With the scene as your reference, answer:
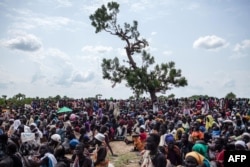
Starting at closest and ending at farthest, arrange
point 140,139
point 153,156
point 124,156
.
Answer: point 153,156
point 124,156
point 140,139

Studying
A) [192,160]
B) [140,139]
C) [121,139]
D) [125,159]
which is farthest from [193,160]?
[121,139]

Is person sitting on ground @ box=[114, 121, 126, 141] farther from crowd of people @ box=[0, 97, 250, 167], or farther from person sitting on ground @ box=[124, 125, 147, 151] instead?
person sitting on ground @ box=[124, 125, 147, 151]

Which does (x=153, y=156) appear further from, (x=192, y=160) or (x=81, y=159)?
(x=81, y=159)

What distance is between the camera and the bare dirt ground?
12836mm

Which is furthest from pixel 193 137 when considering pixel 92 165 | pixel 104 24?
pixel 104 24

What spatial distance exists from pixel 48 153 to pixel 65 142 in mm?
5812

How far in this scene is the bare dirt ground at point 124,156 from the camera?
12.8 metres

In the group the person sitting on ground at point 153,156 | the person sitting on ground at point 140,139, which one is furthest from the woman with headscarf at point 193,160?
the person sitting on ground at point 140,139

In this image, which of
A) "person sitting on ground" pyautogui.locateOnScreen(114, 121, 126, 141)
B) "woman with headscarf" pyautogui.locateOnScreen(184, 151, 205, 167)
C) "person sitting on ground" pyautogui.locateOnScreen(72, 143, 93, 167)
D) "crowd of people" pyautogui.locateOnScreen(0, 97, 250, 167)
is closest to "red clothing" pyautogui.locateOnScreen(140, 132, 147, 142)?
"crowd of people" pyautogui.locateOnScreen(0, 97, 250, 167)

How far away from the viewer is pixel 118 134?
18484 mm

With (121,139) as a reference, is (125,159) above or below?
below

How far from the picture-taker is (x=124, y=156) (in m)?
14.2

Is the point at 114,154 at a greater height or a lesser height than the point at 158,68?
lesser

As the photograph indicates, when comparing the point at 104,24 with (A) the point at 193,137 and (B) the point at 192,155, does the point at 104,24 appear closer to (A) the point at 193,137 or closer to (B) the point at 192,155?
(A) the point at 193,137
